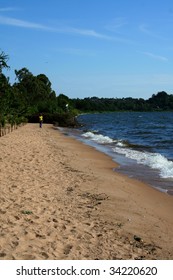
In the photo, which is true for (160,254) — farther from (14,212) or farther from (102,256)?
(14,212)

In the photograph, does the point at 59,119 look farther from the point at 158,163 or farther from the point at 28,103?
the point at 158,163

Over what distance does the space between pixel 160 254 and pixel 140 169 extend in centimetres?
1005

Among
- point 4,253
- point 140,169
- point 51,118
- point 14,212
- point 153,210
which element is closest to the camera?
point 4,253

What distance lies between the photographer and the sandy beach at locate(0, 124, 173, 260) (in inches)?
253

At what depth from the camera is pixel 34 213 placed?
827 cm

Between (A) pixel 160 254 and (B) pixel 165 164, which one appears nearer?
(A) pixel 160 254

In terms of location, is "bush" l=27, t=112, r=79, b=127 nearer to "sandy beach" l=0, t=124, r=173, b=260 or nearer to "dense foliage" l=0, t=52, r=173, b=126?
"dense foliage" l=0, t=52, r=173, b=126

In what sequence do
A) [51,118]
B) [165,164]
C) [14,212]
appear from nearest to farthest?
[14,212]
[165,164]
[51,118]

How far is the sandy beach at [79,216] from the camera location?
643 cm

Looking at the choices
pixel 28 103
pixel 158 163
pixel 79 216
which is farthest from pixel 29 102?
pixel 79 216

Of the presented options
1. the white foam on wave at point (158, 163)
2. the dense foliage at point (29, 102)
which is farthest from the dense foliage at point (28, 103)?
the white foam on wave at point (158, 163)

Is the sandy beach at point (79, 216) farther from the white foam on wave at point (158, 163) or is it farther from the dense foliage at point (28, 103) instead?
the dense foliage at point (28, 103)

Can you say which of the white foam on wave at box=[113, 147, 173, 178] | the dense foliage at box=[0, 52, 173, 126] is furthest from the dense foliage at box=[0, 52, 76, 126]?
the white foam on wave at box=[113, 147, 173, 178]
